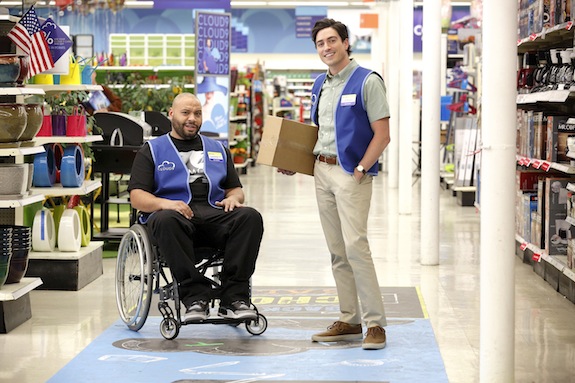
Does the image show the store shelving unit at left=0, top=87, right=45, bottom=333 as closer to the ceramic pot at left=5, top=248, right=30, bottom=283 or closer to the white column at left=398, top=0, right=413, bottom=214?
the ceramic pot at left=5, top=248, right=30, bottom=283

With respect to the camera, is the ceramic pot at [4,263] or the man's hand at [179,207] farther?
the ceramic pot at [4,263]

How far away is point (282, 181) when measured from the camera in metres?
17.1

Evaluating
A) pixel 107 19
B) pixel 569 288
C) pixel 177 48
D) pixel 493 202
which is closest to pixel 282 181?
pixel 177 48

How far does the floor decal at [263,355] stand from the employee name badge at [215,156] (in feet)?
2.97

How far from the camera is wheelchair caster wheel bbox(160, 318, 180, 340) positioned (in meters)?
5.16

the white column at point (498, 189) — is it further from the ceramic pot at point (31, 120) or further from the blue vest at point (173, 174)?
the ceramic pot at point (31, 120)

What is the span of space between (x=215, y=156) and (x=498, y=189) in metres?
1.88

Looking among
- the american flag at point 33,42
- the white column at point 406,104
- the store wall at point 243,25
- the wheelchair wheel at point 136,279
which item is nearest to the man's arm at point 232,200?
the wheelchair wheel at point 136,279

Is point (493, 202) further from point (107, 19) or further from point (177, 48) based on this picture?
point (107, 19)

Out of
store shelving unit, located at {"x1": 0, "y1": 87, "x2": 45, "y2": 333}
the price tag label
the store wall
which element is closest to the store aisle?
store shelving unit, located at {"x1": 0, "y1": 87, "x2": 45, "y2": 333}

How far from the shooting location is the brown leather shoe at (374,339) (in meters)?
4.99

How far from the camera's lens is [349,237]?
5.00 m

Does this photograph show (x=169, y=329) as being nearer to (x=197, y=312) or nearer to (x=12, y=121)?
(x=197, y=312)

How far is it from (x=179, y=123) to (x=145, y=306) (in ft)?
3.23
